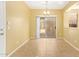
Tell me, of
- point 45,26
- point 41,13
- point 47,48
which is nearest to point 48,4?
point 41,13

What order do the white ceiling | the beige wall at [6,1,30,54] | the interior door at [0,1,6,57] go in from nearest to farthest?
the interior door at [0,1,6,57], the beige wall at [6,1,30,54], the white ceiling

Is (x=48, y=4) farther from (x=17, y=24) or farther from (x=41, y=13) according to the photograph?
(x=17, y=24)

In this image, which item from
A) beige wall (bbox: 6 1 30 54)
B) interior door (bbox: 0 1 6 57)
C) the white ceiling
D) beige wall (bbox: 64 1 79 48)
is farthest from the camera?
beige wall (bbox: 64 1 79 48)

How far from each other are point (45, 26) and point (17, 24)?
87 centimetres

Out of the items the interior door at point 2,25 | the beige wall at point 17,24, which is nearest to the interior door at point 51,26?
the beige wall at point 17,24

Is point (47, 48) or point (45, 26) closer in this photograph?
point (45, 26)

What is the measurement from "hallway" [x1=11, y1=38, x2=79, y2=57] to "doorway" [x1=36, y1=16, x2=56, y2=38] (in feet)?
0.54

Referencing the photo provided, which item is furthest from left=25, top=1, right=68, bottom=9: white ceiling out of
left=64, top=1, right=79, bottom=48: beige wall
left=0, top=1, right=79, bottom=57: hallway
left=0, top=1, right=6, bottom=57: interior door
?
left=0, top=1, right=6, bottom=57: interior door

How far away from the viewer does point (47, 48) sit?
5121 millimetres

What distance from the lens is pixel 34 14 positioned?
16.3 feet

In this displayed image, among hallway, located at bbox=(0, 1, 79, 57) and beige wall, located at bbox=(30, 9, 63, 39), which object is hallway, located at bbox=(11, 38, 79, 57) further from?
beige wall, located at bbox=(30, 9, 63, 39)

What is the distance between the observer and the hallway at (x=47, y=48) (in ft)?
16.3

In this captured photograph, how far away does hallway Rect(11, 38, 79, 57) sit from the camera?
4.96 metres

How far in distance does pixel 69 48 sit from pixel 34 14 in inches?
60.2
